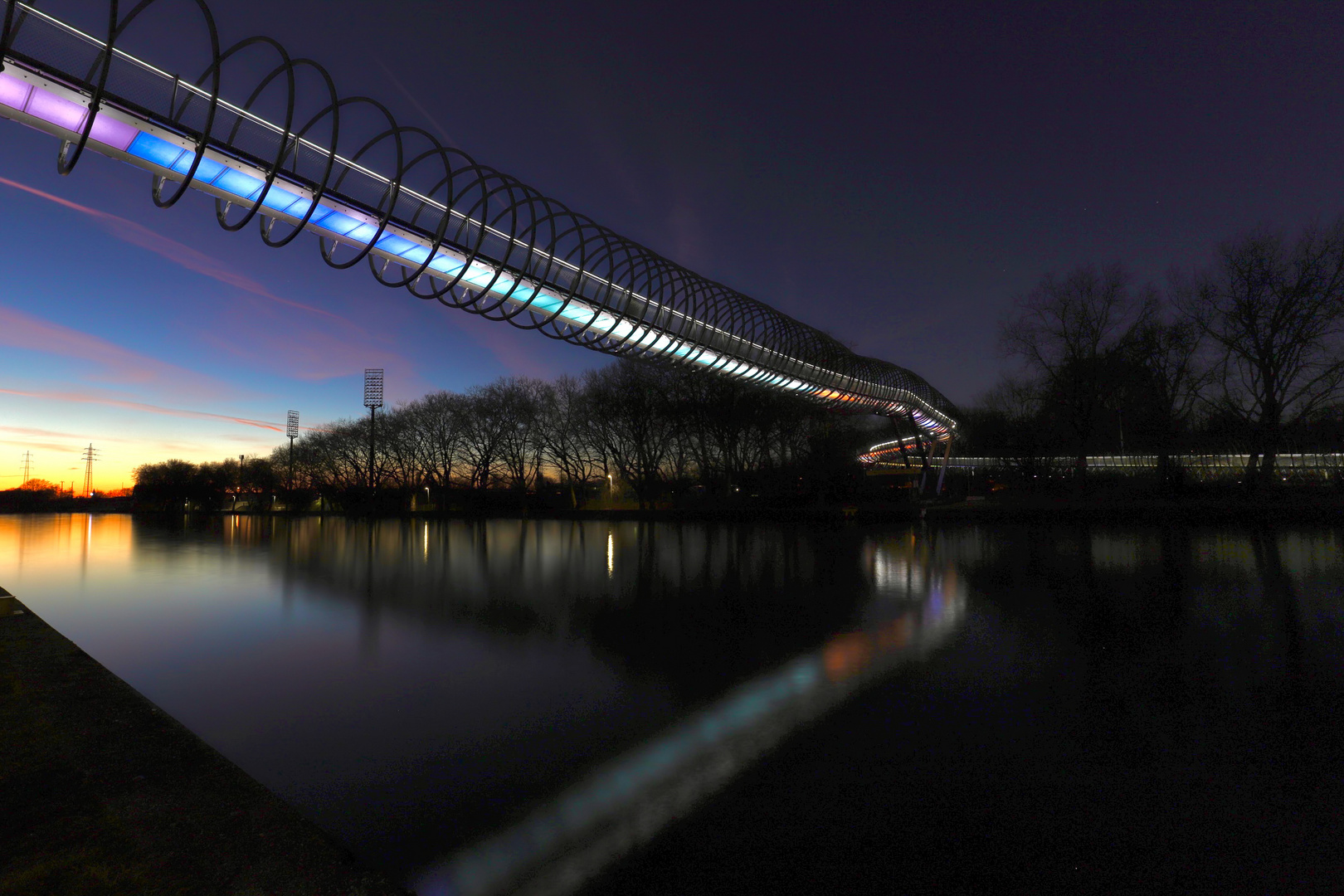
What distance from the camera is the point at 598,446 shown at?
1982 inches

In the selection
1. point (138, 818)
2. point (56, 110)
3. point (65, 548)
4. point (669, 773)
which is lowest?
point (65, 548)

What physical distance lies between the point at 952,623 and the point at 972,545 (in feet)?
34.7

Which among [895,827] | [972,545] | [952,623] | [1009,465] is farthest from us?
[1009,465]

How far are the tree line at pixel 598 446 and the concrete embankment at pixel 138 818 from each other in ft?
45.9

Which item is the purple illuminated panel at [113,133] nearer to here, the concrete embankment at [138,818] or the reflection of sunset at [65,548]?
the concrete embankment at [138,818]

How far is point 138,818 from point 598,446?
47.8 m

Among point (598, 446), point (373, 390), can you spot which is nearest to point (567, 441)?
point (598, 446)

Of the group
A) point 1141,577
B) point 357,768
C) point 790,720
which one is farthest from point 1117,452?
point 357,768

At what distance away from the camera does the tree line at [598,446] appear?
39.6 meters

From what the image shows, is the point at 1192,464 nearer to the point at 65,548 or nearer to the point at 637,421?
the point at 637,421

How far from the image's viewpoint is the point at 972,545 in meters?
17.6

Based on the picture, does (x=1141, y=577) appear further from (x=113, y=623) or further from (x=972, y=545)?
(x=113, y=623)

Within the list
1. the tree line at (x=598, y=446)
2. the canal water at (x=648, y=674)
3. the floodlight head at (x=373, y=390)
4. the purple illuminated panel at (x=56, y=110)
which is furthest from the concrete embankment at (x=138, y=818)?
the floodlight head at (x=373, y=390)

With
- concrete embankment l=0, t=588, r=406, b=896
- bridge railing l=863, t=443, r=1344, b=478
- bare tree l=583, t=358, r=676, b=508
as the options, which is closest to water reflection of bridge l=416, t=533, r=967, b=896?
concrete embankment l=0, t=588, r=406, b=896
